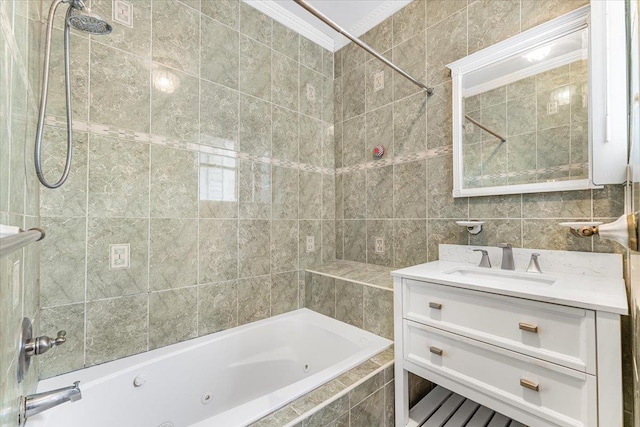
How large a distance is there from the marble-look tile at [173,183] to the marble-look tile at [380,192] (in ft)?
4.38

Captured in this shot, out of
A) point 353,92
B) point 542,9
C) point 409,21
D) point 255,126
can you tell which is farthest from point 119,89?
point 542,9

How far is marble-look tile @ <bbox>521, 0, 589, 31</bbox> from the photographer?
1376 millimetres

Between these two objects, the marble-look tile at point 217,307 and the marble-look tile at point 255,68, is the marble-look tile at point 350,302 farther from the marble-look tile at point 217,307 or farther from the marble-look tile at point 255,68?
the marble-look tile at point 255,68

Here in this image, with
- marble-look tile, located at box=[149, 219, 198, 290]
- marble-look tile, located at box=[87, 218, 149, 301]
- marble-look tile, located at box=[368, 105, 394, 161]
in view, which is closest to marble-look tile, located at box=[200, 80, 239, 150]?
marble-look tile, located at box=[149, 219, 198, 290]

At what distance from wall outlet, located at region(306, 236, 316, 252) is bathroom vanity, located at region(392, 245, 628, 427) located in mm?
1044

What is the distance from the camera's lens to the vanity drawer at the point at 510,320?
905 millimetres

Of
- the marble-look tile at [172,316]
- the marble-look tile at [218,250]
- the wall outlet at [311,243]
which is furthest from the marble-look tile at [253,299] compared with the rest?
the wall outlet at [311,243]

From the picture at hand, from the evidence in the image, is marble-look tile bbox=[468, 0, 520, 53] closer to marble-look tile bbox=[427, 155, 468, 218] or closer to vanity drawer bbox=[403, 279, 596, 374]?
marble-look tile bbox=[427, 155, 468, 218]

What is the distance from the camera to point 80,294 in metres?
1.34

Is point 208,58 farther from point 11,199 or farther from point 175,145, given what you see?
point 11,199

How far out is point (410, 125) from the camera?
201 cm

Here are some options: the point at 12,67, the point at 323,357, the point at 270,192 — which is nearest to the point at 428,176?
the point at 270,192

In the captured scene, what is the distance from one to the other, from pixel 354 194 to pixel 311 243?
576 mm

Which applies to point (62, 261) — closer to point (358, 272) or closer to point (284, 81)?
point (358, 272)
